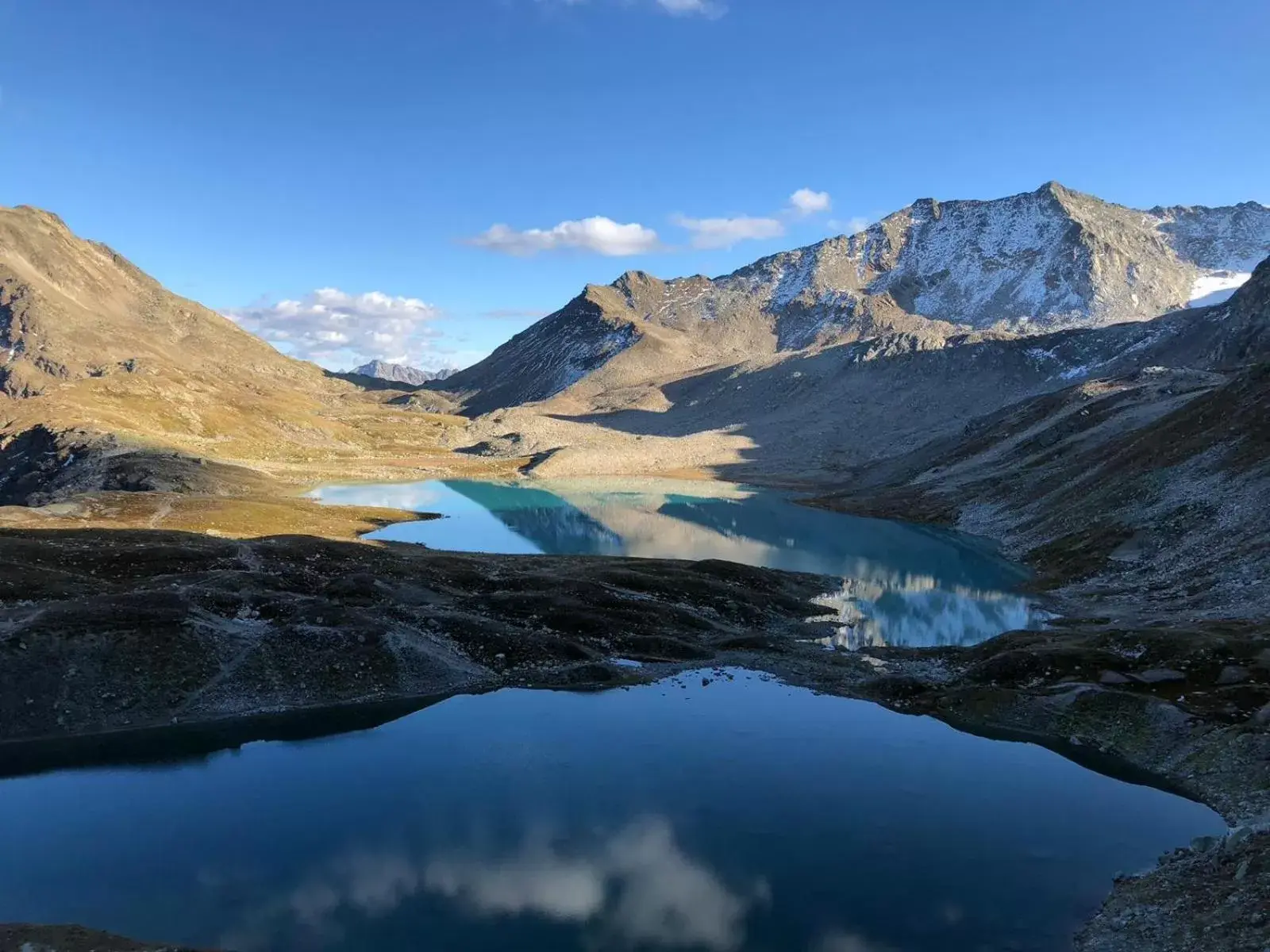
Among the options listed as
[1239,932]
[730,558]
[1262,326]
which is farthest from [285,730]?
[1262,326]

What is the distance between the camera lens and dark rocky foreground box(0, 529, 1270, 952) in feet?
121

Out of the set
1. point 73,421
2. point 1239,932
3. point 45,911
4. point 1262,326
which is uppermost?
point 1262,326

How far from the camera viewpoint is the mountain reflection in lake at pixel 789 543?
3056 inches

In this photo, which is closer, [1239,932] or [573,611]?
[1239,932]

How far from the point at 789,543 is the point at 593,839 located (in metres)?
100

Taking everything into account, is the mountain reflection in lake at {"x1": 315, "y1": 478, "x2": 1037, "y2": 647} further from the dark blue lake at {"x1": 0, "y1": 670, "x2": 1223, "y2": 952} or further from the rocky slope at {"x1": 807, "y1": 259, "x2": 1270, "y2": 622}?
the dark blue lake at {"x1": 0, "y1": 670, "x2": 1223, "y2": 952}

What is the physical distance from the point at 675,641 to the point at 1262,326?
190 metres

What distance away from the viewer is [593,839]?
1288 inches

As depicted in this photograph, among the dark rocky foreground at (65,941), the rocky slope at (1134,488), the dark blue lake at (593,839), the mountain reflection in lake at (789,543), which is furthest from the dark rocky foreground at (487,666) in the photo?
the mountain reflection in lake at (789,543)

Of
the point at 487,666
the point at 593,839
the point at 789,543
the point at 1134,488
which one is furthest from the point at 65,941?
the point at 789,543

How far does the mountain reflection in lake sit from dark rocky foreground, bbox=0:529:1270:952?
12072 mm

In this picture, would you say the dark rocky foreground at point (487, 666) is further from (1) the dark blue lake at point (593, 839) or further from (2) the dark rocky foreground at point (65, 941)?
(1) the dark blue lake at point (593, 839)

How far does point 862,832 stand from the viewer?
33594 mm

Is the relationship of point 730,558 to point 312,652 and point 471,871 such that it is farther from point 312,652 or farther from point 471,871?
point 471,871
